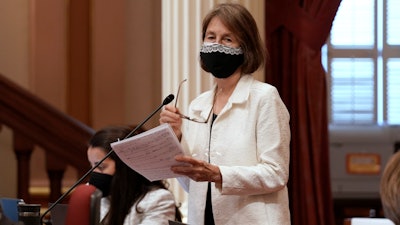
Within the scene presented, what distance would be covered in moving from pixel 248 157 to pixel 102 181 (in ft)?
2.27

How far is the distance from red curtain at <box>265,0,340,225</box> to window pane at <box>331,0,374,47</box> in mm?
3761

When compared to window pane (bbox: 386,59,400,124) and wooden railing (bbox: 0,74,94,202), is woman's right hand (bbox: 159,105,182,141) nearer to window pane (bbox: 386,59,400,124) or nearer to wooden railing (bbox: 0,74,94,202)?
wooden railing (bbox: 0,74,94,202)

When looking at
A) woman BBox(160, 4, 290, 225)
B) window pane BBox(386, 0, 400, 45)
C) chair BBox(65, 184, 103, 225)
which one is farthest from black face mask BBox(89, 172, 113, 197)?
window pane BBox(386, 0, 400, 45)

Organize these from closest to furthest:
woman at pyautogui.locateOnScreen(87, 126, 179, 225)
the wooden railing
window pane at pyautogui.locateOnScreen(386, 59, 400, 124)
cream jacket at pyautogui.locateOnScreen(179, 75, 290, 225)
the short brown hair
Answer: cream jacket at pyautogui.locateOnScreen(179, 75, 290, 225), the short brown hair, woman at pyautogui.locateOnScreen(87, 126, 179, 225), the wooden railing, window pane at pyautogui.locateOnScreen(386, 59, 400, 124)

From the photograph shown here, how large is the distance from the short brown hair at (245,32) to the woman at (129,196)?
639 millimetres

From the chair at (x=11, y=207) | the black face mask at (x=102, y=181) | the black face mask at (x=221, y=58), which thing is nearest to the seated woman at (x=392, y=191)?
the black face mask at (x=221, y=58)

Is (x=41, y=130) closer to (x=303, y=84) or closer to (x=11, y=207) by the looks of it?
(x=303, y=84)


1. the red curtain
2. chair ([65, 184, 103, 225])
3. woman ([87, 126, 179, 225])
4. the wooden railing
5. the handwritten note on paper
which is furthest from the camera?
the wooden railing

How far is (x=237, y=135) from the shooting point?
3086 millimetres

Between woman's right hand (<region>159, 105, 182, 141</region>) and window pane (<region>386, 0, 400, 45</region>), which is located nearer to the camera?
woman's right hand (<region>159, 105, 182, 141</region>)

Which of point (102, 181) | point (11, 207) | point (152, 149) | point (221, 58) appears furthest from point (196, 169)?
point (102, 181)

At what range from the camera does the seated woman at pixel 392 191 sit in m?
1.96

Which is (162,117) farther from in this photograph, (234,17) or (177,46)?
(177,46)

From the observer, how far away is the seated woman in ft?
6.43
